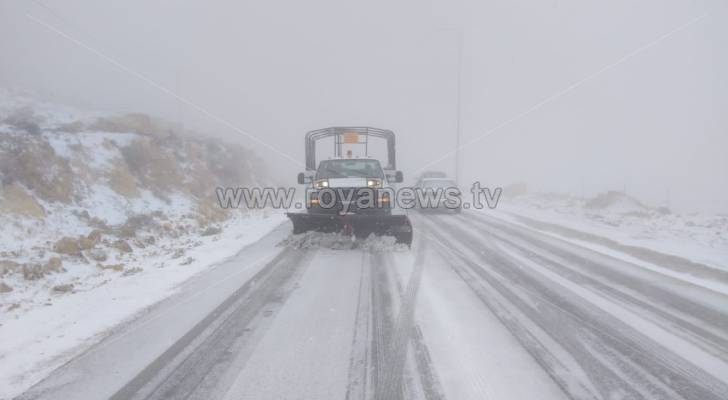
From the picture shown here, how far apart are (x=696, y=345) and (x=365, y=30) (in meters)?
116

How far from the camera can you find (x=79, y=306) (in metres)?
5.43

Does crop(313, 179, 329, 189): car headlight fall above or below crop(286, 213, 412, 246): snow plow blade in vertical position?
above

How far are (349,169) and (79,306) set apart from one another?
6304mm

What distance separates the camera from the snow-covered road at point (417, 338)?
3359 millimetres

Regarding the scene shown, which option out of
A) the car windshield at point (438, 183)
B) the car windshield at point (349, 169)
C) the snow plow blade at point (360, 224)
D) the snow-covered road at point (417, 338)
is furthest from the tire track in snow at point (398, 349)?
the car windshield at point (438, 183)

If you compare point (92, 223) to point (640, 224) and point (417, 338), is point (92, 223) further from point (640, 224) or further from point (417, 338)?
point (640, 224)

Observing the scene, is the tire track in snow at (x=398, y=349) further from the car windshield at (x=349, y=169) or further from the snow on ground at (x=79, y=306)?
the car windshield at (x=349, y=169)

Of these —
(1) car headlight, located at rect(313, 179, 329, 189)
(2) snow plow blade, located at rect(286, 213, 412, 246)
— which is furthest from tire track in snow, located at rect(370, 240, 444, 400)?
(1) car headlight, located at rect(313, 179, 329, 189)

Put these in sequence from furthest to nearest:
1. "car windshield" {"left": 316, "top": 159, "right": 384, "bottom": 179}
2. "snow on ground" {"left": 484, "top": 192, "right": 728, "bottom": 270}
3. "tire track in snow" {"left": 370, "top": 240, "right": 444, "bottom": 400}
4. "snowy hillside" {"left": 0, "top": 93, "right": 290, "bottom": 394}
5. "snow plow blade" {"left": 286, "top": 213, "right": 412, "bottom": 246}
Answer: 1. "car windshield" {"left": 316, "top": 159, "right": 384, "bottom": 179}
2. "snow on ground" {"left": 484, "top": 192, "right": 728, "bottom": 270}
3. "snow plow blade" {"left": 286, "top": 213, "right": 412, "bottom": 246}
4. "snowy hillside" {"left": 0, "top": 93, "right": 290, "bottom": 394}
5. "tire track in snow" {"left": 370, "top": 240, "right": 444, "bottom": 400}

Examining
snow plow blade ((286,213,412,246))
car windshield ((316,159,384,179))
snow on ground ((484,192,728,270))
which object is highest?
car windshield ((316,159,384,179))

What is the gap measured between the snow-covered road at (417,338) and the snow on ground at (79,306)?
9.4 inches

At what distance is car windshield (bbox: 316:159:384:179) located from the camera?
10.2 metres

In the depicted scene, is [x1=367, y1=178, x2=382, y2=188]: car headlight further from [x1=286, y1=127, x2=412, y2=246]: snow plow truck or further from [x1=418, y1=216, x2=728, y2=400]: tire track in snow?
[x1=418, y1=216, x2=728, y2=400]: tire track in snow

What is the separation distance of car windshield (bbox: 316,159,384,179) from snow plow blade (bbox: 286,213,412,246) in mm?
1484
